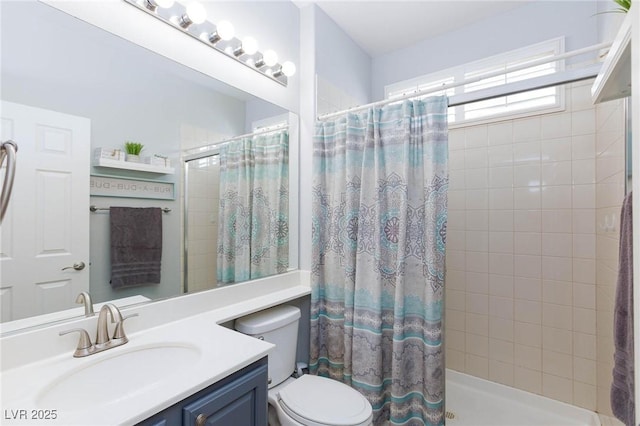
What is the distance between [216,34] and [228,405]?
5.44ft

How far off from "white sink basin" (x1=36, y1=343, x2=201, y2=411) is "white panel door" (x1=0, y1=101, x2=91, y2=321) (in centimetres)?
26

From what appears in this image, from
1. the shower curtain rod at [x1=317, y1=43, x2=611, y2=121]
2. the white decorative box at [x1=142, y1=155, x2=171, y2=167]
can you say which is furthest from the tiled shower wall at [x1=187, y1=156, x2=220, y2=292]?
the shower curtain rod at [x1=317, y1=43, x2=611, y2=121]

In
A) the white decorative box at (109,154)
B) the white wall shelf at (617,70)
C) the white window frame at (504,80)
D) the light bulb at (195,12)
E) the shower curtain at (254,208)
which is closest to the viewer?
the white wall shelf at (617,70)

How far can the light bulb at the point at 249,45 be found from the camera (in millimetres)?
1662

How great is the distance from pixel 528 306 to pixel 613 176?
1029 mm

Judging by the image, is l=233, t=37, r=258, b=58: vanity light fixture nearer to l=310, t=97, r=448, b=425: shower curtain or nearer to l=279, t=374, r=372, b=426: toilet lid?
l=310, t=97, r=448, b=425: shower curtain

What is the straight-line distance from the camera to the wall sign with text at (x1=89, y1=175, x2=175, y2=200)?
115 centimetres

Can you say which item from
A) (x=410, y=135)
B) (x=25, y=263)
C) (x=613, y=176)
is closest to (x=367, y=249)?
(x=410, y=135)

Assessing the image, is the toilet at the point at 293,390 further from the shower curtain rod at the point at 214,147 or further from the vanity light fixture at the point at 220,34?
the vanity light fixture at the point at 220,34

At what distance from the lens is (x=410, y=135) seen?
163cm

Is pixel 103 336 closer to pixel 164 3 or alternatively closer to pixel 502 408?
pixel 164 3

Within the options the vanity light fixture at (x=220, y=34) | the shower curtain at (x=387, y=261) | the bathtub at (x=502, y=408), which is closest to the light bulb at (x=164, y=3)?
the vanity light fixture at (x=220, y=34)

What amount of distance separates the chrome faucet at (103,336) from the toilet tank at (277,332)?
1.81ft

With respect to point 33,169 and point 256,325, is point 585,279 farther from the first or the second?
point 33,169
